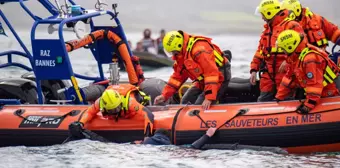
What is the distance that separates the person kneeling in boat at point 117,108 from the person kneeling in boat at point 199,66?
0.46 m

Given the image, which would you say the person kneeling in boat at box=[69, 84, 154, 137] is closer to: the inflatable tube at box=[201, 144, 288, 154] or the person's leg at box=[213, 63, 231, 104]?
the inflatable tube at box=[201, 144, 288, 154]

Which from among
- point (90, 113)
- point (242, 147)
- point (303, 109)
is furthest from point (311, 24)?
point (90, 113)

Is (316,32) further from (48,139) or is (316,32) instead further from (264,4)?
(48,139)

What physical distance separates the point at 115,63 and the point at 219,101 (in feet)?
4.62

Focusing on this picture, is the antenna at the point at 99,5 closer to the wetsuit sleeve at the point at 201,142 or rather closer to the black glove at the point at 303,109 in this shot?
the wetsuit sleeve at the point at 201,142

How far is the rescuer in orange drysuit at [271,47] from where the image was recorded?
9.38m

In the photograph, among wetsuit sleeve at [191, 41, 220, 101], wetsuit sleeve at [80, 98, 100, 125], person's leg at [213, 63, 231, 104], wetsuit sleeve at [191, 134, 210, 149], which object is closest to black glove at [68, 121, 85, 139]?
wetsuit sleeve at [80, 98, 100, 125]

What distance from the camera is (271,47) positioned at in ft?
30.9

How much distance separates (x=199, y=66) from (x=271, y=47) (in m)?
0.91

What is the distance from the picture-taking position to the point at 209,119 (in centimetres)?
891

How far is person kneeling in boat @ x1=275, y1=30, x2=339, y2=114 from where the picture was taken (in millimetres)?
8469

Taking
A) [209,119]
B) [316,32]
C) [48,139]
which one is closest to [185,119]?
[209,119]

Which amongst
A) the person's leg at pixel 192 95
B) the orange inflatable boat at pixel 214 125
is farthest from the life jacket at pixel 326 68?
the person's leg at pixel 192 95

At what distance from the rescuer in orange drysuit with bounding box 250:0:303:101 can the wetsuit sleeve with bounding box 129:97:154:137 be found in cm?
136
